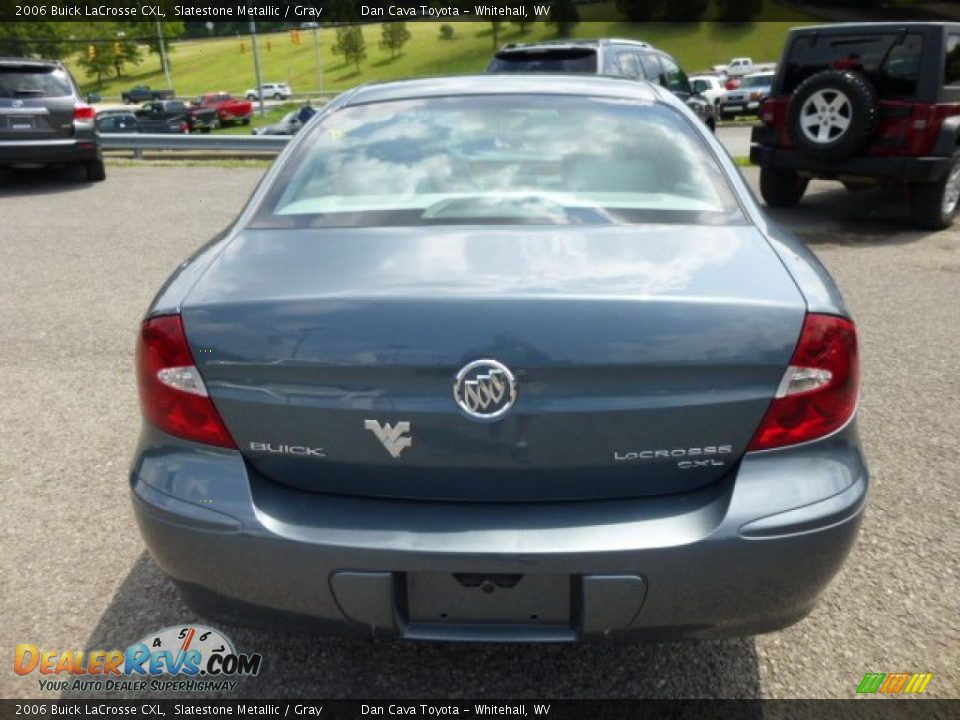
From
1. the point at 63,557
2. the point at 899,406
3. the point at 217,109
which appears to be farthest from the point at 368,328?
the point at 217,109

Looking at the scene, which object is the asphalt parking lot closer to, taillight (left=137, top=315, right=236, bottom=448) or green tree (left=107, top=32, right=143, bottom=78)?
taillight (left=137, top=315, right=236, bottom=448)

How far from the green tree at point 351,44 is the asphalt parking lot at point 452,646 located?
240 ft

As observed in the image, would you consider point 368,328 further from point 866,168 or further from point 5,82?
point 5,82

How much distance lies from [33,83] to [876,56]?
9.91 metres

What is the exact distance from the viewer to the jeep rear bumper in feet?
25.0

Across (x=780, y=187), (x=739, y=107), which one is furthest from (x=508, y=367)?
(x=739, y=107)

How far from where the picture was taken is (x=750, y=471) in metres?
1.84

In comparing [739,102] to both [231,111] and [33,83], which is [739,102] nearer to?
[231,111]

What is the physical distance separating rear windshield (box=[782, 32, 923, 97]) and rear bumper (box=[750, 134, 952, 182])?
0.66 m

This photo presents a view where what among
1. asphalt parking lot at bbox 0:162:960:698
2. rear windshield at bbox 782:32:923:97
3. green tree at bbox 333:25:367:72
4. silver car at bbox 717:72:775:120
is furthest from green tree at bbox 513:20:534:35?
asphalt parking lot at bbox 0:162:960:698

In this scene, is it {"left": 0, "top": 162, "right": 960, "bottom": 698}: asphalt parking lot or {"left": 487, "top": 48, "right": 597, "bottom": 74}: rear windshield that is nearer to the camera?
{"left": 0, "top": 162, "right": 960, "bottom": 698}: asphalt parking lot

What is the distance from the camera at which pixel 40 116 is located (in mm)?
10703

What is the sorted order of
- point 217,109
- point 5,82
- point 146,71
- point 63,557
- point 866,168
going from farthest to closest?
point 146,71
point 217,109
point 5,82
point 866,168
point 63,557

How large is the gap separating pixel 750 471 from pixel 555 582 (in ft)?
1.61
